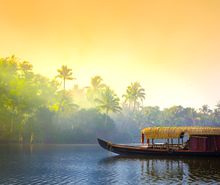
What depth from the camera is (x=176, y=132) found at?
37.5m

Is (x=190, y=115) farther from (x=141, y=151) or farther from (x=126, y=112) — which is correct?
(x=141, y=151)

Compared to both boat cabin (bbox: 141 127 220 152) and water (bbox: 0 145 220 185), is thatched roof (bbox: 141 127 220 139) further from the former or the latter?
water (bbox: 0 145 220 185)

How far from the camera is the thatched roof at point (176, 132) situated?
36.6 meters

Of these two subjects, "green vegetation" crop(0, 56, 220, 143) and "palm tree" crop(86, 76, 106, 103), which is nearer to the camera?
"green vegetation" crop(0, 56, 220, 143)

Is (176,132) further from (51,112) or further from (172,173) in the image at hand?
(51,112)

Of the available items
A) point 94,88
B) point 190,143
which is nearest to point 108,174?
point 190,143

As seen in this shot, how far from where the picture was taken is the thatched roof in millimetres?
36594

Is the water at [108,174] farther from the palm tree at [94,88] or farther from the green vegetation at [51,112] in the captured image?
the palm tree at [94,88]

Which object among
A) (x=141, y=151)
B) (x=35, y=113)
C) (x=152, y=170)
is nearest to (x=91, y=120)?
(x=35, y=113)

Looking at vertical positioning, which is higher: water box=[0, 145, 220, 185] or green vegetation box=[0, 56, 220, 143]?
green vegetation box=[0, 56, 220, 143]

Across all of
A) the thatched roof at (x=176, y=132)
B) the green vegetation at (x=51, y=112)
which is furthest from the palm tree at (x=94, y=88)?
the thatched roof at (x=176, y=132)

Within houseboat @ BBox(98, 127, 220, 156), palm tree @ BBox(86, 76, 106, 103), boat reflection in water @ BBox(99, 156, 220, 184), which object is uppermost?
palm tree @ BBox(86, 76, 106, 103)

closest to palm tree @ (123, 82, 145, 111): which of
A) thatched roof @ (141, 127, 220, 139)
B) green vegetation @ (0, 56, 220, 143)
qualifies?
green vegetation @ (0, 56, 220, 143)

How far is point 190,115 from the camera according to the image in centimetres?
11200
